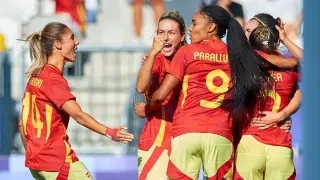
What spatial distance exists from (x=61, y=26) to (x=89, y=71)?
4.04m

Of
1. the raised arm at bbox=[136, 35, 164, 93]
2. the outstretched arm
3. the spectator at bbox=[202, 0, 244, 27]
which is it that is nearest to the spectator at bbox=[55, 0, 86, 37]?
the spectator at bbox=[202, 0, 244, 27]

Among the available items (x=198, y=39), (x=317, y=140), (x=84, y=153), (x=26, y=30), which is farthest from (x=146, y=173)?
(x=26, y=30)

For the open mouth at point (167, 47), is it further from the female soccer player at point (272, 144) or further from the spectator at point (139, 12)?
the spectator at point (139, 12)

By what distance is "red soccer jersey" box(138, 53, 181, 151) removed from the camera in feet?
21.9

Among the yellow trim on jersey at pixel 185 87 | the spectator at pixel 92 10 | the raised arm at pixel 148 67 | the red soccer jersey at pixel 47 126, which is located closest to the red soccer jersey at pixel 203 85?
the yellow trim on jersey at pixel 185 87

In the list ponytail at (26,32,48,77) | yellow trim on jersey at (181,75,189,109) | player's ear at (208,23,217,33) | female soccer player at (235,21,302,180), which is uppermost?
player's ear at (208,23,217,33)

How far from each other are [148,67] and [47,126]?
843 mm

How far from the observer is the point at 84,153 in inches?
409

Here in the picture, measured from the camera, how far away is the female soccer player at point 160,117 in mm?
6664

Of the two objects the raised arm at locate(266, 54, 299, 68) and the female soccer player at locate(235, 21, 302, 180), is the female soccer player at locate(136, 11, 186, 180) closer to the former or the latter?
the female soccer player at locate(235, 21, 302, 180)

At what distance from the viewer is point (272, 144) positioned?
21.5 ft

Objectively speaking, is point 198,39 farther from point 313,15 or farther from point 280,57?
point 313,15

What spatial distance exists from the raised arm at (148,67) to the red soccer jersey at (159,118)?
185 millimetres

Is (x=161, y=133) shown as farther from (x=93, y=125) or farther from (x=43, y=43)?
(x=43, y=43)
